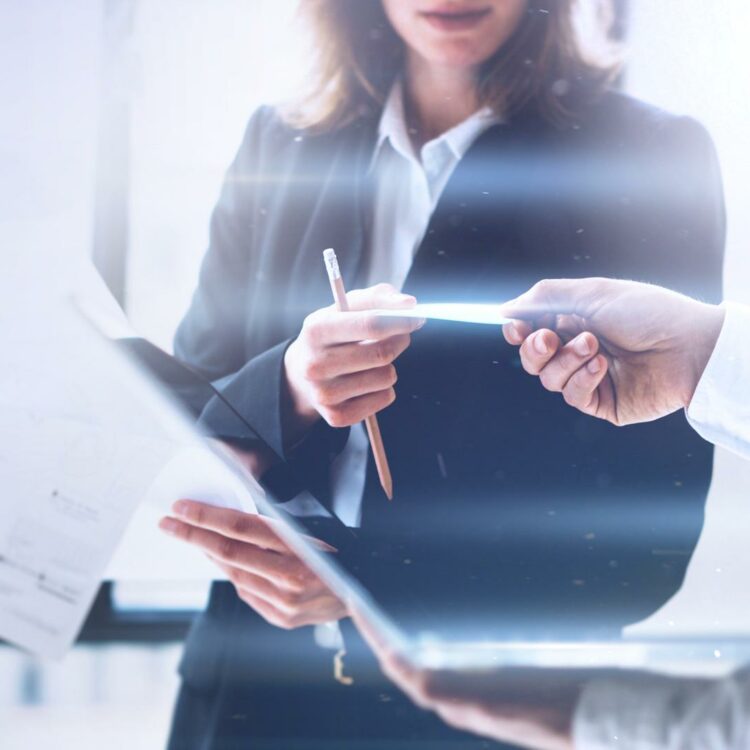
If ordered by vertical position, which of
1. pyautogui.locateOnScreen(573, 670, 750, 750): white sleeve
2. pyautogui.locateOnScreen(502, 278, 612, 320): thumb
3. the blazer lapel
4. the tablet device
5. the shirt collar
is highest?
the shirt collar

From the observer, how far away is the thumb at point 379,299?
1.02m

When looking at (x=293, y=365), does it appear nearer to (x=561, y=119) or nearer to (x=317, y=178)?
(x=317, y=178)

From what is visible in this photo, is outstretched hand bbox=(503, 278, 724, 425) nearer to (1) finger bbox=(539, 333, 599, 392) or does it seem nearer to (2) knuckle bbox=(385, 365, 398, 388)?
(1) finger bbox=(539, 333, 599, 392)

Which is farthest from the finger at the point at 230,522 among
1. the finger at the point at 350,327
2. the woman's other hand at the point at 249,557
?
the finger at the point at 350,327

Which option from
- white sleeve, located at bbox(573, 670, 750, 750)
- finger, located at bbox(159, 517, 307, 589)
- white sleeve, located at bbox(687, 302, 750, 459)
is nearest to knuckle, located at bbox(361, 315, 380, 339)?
finger, located at bbox(159, 517, 307, 589)

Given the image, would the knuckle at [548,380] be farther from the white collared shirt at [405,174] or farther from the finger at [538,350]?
the white collared shirt at [405,174]

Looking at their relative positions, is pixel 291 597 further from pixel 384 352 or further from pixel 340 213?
pixel 340 213

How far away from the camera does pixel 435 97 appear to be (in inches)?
40.7

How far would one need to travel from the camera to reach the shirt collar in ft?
3.40

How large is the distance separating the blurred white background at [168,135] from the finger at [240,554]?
2cm

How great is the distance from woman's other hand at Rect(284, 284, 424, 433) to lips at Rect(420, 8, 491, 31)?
0.32m

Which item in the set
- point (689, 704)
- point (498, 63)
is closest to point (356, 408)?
point (498, 63)

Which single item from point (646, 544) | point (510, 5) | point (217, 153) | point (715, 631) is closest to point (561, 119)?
point (510, 5)

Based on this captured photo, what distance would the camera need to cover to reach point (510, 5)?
102 cm
